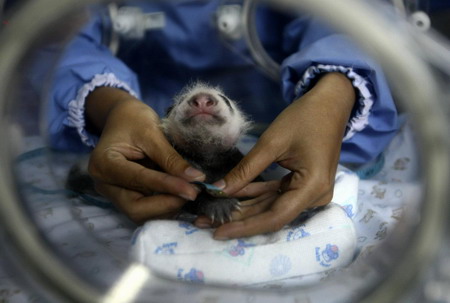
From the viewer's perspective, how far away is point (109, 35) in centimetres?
105

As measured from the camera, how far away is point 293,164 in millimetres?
745

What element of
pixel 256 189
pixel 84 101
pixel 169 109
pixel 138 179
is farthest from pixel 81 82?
pixel 256 189

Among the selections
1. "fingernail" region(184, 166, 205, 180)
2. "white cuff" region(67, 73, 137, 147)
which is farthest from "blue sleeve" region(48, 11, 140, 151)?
"fingernail" region(184, 166, 205, 180)

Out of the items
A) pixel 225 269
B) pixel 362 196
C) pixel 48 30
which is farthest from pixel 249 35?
pixel 48 30

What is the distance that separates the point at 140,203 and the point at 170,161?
2.8 inches

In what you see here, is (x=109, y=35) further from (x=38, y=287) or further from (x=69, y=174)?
(x=38, y=287)

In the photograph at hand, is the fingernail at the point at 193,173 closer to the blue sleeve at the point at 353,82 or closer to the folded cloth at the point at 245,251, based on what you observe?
the folded cloth at the point at 245,251

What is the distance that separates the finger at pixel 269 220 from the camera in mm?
655

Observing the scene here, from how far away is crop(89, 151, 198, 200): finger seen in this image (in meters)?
0.67

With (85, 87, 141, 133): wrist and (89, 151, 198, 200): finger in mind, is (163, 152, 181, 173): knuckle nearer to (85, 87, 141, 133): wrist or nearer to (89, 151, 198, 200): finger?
(89, 151, 198, 200): finger

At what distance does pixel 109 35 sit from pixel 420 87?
794 millimetres

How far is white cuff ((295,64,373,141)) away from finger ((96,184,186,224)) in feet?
1.09

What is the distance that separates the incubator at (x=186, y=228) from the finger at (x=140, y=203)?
33 millimetres

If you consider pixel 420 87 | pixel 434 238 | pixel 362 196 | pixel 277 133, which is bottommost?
pixel 362 196
